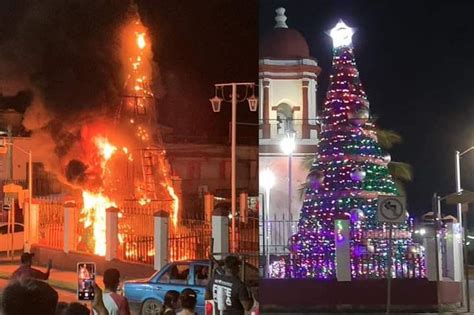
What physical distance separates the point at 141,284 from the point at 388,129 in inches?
72.5

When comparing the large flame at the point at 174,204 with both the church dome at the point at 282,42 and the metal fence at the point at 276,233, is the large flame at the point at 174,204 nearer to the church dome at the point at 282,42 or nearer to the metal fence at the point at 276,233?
the metal fence at the point at 276,233

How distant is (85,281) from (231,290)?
0.59 m

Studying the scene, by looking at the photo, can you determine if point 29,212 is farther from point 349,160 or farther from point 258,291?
point 349,160

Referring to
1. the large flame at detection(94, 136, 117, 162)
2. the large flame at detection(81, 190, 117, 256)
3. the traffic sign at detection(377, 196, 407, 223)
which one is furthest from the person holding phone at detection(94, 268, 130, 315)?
the traffic sign at detection(377, 196, 407, 223)

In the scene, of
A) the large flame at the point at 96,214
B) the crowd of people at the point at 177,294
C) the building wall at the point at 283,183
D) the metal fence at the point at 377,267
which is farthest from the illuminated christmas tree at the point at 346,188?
the large flame at the point at 96,214

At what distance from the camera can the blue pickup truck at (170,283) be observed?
2.57 meters

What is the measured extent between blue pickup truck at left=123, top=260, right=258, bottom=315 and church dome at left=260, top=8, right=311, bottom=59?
997 millimetres

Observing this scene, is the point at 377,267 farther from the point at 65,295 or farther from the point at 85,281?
the point at 65,295

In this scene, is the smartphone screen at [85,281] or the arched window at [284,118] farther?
the arched window at [284,118]

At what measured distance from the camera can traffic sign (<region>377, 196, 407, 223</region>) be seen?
3.74 metres

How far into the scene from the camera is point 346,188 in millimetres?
4496

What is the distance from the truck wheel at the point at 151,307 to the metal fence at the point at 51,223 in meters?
0.44

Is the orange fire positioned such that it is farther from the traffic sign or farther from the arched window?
the traffic sign

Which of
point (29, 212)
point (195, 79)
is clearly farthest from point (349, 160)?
point (29, 212)
